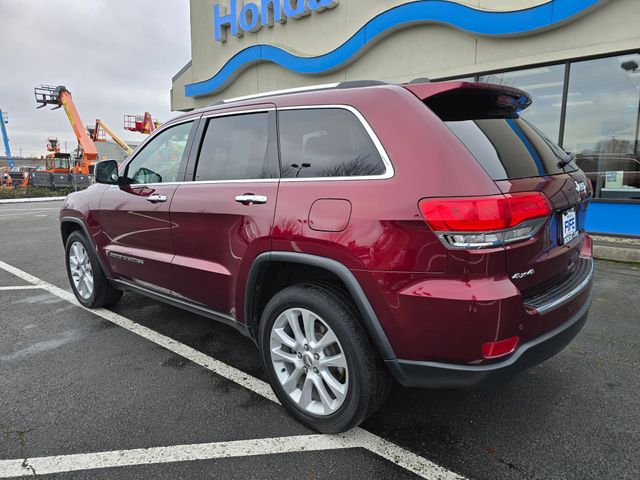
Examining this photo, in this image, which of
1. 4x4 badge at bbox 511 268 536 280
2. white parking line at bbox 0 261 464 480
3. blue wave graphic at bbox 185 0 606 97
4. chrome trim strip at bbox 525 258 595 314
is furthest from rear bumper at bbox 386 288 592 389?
blue wave graphic at bbox 185 0 606 97

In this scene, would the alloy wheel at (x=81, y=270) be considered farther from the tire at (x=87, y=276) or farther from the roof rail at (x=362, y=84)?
the roof rail at (x=362, y=84)

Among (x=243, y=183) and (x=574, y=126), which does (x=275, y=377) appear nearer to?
(x=243, y=183)

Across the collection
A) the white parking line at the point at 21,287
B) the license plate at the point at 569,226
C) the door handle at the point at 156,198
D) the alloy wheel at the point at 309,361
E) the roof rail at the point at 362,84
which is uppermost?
the roof rail at the point at 362,84

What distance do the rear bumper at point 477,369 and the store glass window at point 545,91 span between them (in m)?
6.61

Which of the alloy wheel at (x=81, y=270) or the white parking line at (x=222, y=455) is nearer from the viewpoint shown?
the white parking line at (x=222, y=455)

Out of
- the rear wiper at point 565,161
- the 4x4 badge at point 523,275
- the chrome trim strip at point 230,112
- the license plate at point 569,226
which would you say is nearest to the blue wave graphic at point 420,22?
the rear wiper at point 565,161

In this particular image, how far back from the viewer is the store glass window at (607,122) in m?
6.86

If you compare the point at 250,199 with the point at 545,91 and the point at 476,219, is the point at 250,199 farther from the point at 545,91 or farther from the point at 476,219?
the point at 545,91

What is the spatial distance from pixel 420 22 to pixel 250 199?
7.53 m

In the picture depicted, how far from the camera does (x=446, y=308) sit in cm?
185

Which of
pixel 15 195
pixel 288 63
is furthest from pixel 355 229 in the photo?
pixel 15 195

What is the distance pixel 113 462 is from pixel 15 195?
23282 mm

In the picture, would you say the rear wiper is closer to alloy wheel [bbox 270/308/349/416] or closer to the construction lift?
alloy wheel [bbox 270/308/349/416]

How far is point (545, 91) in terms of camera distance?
7.56m
